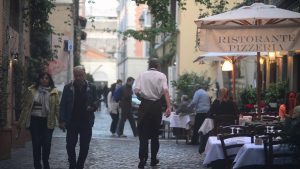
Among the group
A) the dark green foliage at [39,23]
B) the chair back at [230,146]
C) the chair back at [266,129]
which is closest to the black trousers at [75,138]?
the chair back at [230,146]

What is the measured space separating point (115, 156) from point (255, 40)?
4.93 meters

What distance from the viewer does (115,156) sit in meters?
16.0

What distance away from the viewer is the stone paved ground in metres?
13.9

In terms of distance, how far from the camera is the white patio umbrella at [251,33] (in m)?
12.4

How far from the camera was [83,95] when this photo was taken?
11.9m

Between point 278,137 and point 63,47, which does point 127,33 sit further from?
point 278,137

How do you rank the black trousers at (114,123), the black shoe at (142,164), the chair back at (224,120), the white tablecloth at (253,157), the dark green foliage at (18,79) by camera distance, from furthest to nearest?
the black trousers at (114,123)
the dark green foliage at (18,79)
the chair back at (224,120)
the black shoe at (142,164)
the white tablecloth at (253,157)

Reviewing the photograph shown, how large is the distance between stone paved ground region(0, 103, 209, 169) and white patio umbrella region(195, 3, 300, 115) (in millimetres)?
2602

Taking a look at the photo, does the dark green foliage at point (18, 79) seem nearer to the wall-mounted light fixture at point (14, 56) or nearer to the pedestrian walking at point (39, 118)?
the wall-mounted light fixture at point (14, 56)

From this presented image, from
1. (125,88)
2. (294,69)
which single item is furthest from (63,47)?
(294,69)

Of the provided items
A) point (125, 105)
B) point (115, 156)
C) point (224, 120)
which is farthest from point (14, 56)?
point (125, 105)

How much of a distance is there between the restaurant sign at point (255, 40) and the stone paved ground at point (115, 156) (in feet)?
8.41

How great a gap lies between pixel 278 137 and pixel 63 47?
21549mm

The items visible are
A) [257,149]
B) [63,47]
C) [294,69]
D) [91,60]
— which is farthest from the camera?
[91,60]
